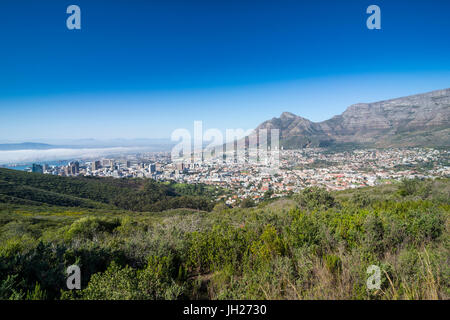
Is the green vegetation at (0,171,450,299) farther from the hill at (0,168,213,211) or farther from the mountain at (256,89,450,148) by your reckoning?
the mountain at (256,89,450,148)

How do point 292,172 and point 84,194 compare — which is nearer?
point 84,194

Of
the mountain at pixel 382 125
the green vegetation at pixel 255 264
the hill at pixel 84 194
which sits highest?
the mountain at pixel 382 125

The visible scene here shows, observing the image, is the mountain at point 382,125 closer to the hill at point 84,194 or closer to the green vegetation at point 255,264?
the hill at point 84,194

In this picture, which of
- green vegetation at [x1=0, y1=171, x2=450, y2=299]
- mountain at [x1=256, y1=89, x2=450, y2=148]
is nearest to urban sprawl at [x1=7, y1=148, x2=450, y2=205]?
mountain at [x1=256, y1=89, x2=450, y2=148]

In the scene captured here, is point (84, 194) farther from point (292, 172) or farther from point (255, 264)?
point (292, 172)

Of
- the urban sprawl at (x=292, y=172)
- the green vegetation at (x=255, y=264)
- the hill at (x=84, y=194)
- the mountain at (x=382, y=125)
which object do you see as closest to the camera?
the green vegetation at (x=255, y=264)

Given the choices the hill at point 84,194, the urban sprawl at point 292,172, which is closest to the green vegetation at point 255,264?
the hill at point 84,194

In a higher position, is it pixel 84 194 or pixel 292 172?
pixel 292 172

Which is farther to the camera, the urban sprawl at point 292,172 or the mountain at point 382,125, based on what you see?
the mountain at point 382,125

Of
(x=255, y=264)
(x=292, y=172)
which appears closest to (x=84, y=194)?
(x=255, y=264)
